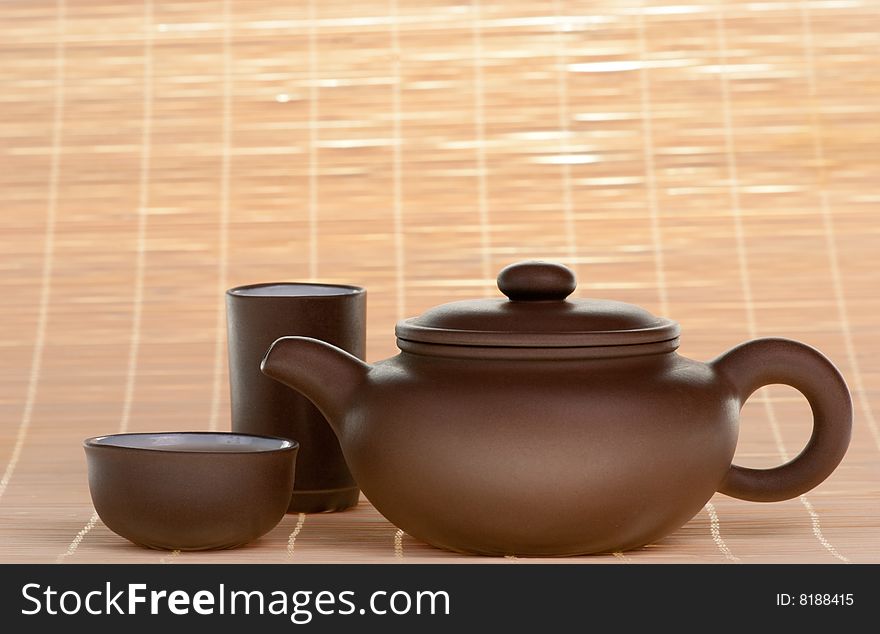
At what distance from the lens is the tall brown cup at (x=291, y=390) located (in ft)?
4.81

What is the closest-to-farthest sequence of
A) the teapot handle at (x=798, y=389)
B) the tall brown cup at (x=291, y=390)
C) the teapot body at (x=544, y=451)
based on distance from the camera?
the teapot body at (x=544, y=451) < the teapot handle at (x=798, y=389) < the tall brown cup at (x=291, y=390)

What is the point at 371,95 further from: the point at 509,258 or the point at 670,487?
the point at 670,487

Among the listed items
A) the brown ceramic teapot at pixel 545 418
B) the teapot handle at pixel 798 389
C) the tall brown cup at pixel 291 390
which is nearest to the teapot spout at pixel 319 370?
the brown ceramic teapot at pixel 545 418

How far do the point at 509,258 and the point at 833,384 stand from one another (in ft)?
2.80

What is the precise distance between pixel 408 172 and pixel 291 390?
74 centimetres

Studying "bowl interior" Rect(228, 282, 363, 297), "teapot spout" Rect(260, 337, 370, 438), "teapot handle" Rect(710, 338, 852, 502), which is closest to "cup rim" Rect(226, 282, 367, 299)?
"bowl interior" Rect(228, 282, 363, 297)

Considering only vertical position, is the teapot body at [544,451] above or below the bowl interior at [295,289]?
below

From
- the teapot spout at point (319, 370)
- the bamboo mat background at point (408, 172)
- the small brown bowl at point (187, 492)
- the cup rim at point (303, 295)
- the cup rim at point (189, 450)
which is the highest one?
the bamboo mat background at point (408, 172)

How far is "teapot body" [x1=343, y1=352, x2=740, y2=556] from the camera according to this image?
1209 millimetres

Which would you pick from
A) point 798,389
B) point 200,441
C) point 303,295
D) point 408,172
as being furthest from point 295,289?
point 408,172

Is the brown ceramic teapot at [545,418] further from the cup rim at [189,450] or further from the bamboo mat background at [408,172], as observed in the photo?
the bamboo mat background at [408,172]

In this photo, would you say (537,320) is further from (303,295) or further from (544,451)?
(303,295)

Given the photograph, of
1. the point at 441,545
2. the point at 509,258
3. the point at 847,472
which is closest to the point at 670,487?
the point at 441,545

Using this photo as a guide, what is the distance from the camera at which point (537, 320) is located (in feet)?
4.08
